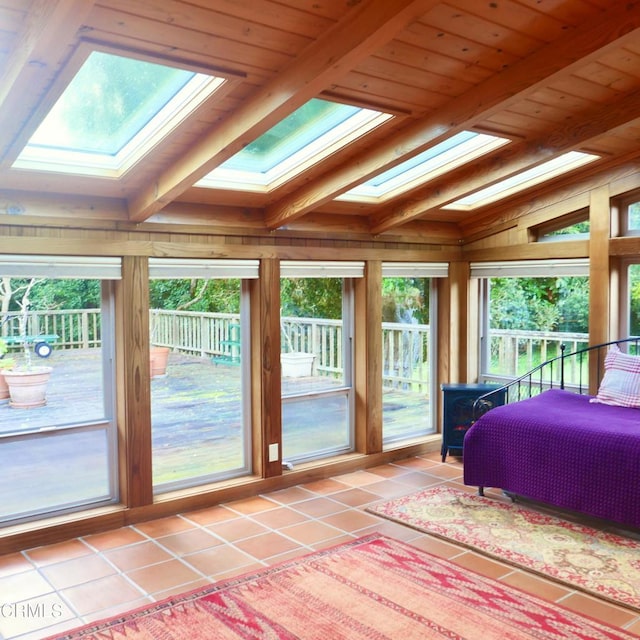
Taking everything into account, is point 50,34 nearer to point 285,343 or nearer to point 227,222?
point 227,222

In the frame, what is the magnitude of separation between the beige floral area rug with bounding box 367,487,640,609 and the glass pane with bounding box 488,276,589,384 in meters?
1.65

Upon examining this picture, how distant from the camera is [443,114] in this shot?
370 cm

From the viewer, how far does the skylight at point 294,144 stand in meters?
3.75

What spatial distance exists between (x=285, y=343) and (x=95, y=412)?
147 centimetres

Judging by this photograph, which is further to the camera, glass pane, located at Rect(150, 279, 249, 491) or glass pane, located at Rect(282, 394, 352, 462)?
glass pane, located at Rect(282, 394, 352, 462)

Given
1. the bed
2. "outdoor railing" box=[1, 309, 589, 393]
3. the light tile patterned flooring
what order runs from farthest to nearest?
"outdoor railing" box=[1, 309, 589, 393] < the bed < the light tile patterned flooring

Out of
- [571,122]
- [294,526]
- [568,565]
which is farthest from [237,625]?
[571,122]

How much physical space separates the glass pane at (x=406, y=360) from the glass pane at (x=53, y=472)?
2499mm

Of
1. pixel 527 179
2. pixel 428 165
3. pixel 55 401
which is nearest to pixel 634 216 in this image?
pixel 527 179

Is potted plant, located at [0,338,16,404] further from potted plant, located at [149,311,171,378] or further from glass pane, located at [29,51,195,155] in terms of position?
glass pane, located at [29,51,195,155]

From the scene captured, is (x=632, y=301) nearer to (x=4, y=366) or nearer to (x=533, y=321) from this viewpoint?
(x=533, y=321)

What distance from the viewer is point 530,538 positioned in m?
4.11

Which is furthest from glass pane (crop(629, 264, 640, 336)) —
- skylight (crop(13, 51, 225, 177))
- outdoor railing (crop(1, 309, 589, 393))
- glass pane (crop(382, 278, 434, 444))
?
skylight (crop(13, 51, 225, 177))

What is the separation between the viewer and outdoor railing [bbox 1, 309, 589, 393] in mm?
4309
